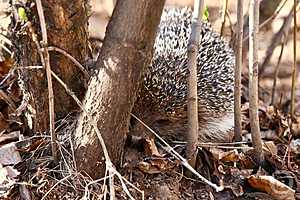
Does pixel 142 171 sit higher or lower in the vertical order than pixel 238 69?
lower

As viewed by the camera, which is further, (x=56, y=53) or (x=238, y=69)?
(x=238, y=69)

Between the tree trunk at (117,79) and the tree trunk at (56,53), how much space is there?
16cm

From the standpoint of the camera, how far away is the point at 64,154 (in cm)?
185

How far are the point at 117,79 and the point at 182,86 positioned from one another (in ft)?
2.35

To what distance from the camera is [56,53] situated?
1875 mm

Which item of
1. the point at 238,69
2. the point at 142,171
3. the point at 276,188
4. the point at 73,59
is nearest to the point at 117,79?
the point at 73,59

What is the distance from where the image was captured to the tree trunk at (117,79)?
1672 millimetres

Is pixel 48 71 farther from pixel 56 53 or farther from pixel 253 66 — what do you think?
pixel 253 66

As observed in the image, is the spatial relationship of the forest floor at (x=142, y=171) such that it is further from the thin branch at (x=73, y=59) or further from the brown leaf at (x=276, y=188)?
the thin branch at (x=73, y=59)

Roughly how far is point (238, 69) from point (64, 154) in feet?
2.10

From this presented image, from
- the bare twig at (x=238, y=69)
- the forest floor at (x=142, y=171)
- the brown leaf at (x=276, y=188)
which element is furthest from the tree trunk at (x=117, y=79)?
the brown leaf at (x=276, y=188)

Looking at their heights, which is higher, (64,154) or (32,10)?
(32,10)

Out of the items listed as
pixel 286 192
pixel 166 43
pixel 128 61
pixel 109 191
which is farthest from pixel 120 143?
pixel 166 43

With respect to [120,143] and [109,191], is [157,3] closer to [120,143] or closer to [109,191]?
[120,143]
